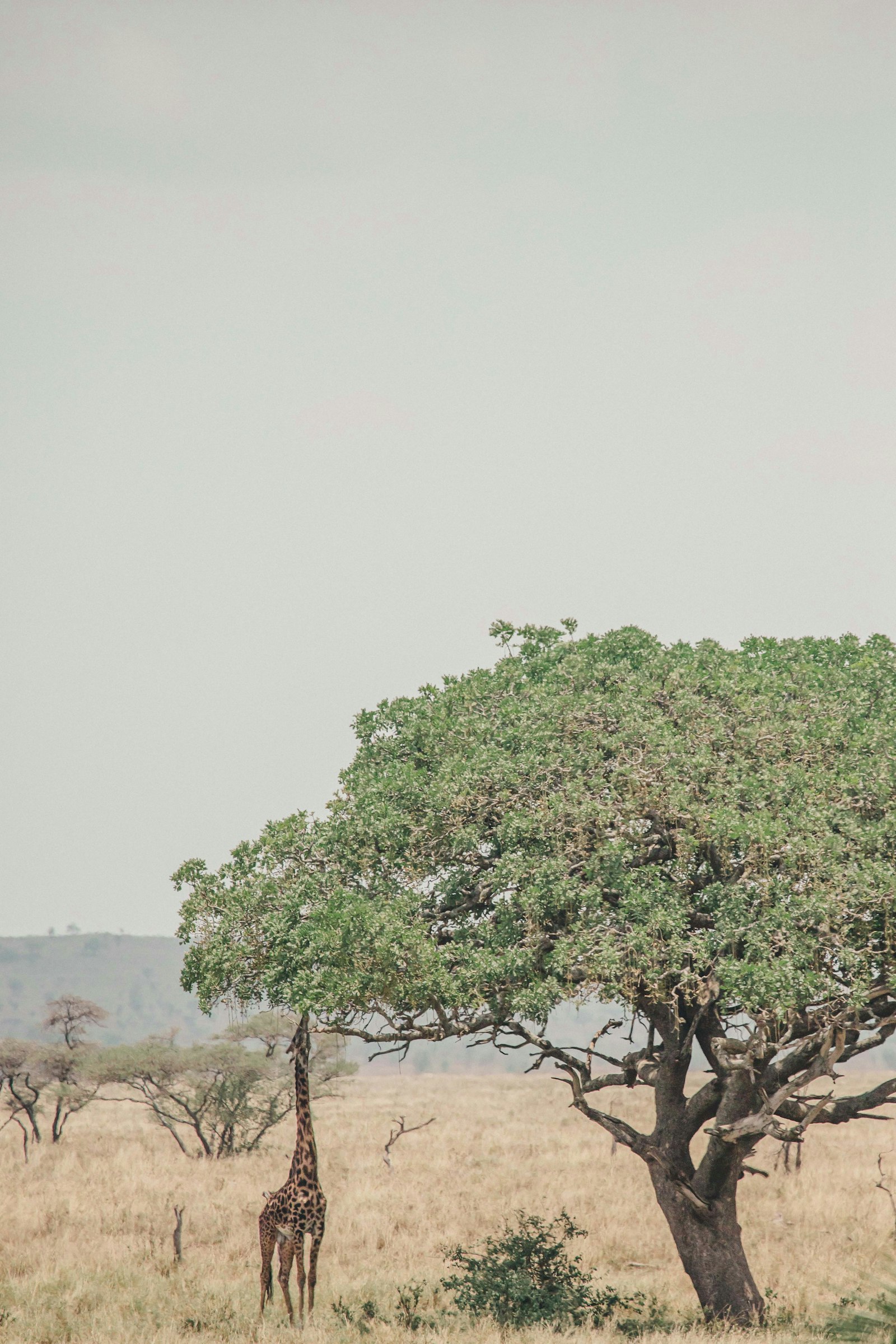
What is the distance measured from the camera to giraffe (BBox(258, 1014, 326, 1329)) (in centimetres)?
1609

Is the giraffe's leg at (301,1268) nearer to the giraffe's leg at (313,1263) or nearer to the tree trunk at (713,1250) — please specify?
the giraffe's leg at (313,1263)

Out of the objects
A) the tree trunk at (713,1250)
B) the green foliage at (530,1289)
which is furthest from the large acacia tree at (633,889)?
the green foliage at (530,1289)

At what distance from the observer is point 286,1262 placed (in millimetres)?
16094

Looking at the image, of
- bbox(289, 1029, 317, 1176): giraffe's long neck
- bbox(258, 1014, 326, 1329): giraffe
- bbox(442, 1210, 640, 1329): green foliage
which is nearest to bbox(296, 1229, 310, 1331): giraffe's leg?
bbox(258, 1014, 326, 1329): giraffe

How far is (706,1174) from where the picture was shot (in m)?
17.2

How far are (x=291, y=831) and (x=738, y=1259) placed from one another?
8.99 m

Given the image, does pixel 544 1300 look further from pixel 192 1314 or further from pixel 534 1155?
pixel 534 1155

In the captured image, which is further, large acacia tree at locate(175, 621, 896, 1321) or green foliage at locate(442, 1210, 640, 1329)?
green foliage at locate(442, 1210, 640, 1329)

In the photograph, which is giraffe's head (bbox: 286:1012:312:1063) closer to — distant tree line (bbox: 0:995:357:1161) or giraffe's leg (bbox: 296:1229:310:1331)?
giraffe's leg (bbox: 296:1229:310:1331)

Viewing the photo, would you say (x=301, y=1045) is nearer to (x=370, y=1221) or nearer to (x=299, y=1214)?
(x=299, y=1214)

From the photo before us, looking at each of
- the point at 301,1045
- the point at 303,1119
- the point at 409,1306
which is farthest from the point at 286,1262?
the point at 409,1306

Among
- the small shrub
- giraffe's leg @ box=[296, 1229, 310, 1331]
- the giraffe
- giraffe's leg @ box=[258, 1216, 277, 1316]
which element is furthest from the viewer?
the small shrub

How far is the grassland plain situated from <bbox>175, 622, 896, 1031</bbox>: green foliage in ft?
13.4

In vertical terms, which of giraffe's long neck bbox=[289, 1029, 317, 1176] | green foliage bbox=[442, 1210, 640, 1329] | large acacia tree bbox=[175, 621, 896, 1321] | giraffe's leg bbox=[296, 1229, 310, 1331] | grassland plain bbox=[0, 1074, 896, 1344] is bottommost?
grassland plain bbox=[0, 1074, 896, 1344]
